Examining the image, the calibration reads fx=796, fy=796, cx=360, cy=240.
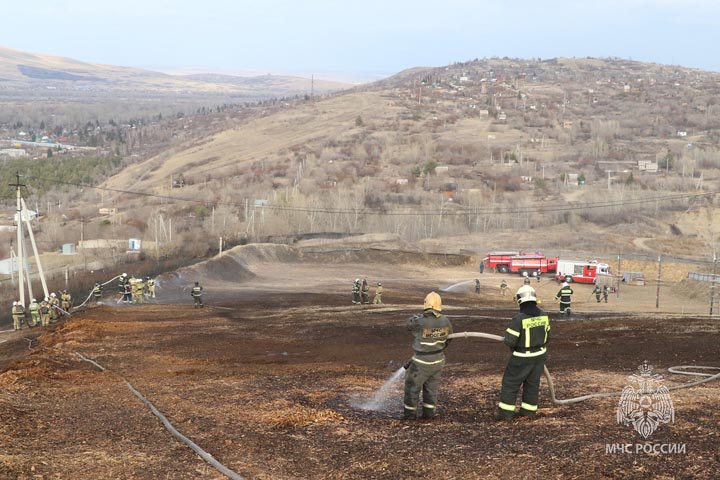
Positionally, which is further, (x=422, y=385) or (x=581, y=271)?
(x=581, y=271)

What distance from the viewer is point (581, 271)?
5662cm

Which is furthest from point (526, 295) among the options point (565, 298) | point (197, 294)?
point (197, 294)

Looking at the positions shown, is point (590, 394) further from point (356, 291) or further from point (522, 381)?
point (356, 291)

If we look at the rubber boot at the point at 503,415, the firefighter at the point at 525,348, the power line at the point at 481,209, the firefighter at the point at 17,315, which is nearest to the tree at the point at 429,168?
the power line at the point at 481,209

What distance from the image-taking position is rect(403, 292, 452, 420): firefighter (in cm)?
989

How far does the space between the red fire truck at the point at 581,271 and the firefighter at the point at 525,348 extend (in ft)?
157

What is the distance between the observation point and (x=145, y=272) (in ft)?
169

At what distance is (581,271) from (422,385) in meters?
48.9

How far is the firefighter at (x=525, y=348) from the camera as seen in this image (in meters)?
9.49

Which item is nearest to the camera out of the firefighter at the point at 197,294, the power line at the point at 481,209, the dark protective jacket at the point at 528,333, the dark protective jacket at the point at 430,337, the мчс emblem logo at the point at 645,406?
the мчс emblem logo at the point at 645,406

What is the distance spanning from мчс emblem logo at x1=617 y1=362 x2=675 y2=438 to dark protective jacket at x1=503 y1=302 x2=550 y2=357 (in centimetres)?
130

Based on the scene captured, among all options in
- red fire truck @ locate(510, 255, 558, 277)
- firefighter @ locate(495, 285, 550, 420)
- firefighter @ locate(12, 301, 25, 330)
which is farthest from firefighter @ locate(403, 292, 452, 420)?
red fire truck @ locate(510, 255, 558, 277)

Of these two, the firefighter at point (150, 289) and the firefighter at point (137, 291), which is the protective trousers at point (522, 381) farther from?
the firefighter at point (150, 289)

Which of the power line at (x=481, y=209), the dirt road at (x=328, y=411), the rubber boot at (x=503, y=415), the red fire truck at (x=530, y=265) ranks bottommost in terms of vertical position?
the red fire truck at (x=530, y=265)
